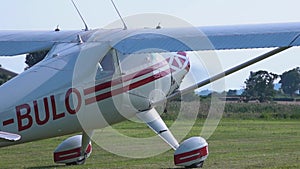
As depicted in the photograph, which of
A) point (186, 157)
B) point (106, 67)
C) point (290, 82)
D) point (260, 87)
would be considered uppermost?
point (290, 82)

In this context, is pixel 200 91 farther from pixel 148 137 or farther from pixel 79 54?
pixel 148 137

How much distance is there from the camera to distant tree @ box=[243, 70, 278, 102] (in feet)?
176

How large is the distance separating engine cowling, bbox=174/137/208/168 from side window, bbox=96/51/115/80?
1.77m

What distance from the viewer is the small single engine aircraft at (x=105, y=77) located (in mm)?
12906

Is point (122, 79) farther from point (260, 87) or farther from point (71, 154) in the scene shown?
point (260, 87)

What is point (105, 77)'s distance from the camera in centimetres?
1384

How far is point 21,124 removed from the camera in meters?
12.7

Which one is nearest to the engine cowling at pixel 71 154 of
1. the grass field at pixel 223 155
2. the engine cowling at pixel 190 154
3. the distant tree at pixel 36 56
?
the grass field at pixel 223 155

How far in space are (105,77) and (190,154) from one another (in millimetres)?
1947

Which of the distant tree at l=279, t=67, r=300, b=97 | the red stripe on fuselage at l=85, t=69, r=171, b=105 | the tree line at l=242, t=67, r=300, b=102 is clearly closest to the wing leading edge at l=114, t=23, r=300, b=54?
the red stripe on fuselage at l=85, t=69, r=171, b=105

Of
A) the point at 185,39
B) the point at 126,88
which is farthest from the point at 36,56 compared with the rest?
the point at 185,39

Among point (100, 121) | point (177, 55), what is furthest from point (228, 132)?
point (100, 121)

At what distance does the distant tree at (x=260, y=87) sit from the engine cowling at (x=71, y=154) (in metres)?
36.3

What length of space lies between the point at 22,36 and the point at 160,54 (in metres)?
2.65
